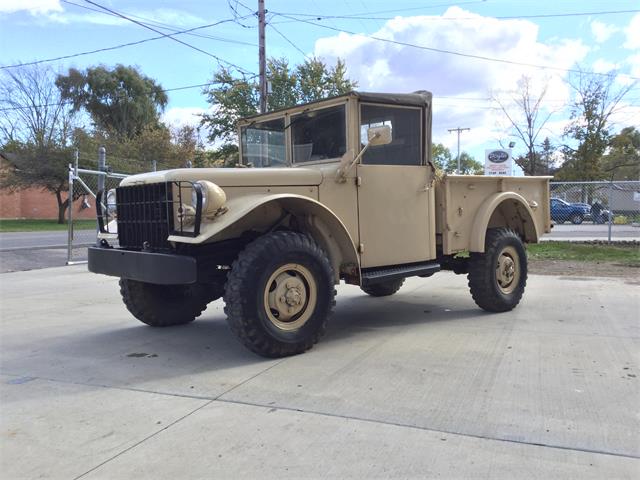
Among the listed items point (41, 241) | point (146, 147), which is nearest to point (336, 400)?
point (41, 241)

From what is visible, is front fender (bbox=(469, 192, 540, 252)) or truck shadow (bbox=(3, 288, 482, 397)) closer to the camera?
truck shadow (bbox=(3, 288, 482, 397))

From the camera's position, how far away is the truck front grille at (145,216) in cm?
441

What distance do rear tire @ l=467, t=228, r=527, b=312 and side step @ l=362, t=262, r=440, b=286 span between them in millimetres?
599

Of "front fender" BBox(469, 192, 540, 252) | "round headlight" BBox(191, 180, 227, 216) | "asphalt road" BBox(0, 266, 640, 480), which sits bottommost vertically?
"asphalt road" BBox(0, 266, 640, 480)

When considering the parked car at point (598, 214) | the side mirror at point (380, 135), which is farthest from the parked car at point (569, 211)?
the side mirror at point (380, 135)

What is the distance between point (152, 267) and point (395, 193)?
2.45 meters

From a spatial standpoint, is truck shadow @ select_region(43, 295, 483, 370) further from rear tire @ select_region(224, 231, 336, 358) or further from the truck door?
the truck door

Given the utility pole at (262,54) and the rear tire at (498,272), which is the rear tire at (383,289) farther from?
the utility pole at (262,54)

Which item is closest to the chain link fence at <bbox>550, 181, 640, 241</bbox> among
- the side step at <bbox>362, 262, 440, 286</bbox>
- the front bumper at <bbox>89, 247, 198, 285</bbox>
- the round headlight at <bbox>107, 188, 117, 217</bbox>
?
the side step at <bbox>362, 262, 440, 286</bbox>

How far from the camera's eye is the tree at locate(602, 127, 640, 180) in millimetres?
36062

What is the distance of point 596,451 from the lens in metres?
2.76

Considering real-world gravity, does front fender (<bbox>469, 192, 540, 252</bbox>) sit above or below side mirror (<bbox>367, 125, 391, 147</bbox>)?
below

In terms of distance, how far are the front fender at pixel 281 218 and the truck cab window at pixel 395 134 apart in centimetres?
79

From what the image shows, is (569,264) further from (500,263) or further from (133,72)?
(133,72)
